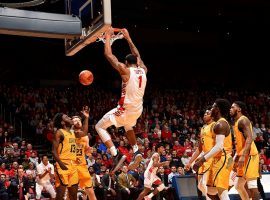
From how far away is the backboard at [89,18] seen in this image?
738cm

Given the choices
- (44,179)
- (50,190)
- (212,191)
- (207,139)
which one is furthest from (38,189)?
(212,191)

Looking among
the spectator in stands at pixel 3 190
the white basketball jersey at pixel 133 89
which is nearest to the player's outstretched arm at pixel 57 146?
the white basketball jersey at pixel 133 89

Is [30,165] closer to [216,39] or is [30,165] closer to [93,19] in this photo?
[93,19]

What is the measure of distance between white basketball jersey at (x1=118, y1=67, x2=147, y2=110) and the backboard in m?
0.82

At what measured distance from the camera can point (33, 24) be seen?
23.8 feet

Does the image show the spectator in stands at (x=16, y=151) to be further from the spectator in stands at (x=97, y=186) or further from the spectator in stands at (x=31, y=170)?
the spectator in stands at (x=97, y=186)

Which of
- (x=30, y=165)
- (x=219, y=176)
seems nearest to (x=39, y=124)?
(x=30, y=165)

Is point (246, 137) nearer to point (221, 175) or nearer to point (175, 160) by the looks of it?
point (221, 175)

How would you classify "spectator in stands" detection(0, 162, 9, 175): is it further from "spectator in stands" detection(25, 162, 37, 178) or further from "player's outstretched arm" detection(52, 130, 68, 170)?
"player's outstretched arm" detection(52, 130, 68, 170)

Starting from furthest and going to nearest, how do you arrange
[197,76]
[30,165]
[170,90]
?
[197,76], [170,90], [30,165]

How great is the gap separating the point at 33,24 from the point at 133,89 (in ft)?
5.88

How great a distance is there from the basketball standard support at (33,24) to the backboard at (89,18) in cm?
38

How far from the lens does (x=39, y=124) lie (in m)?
18.3

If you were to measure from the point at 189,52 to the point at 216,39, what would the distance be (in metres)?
1.79
